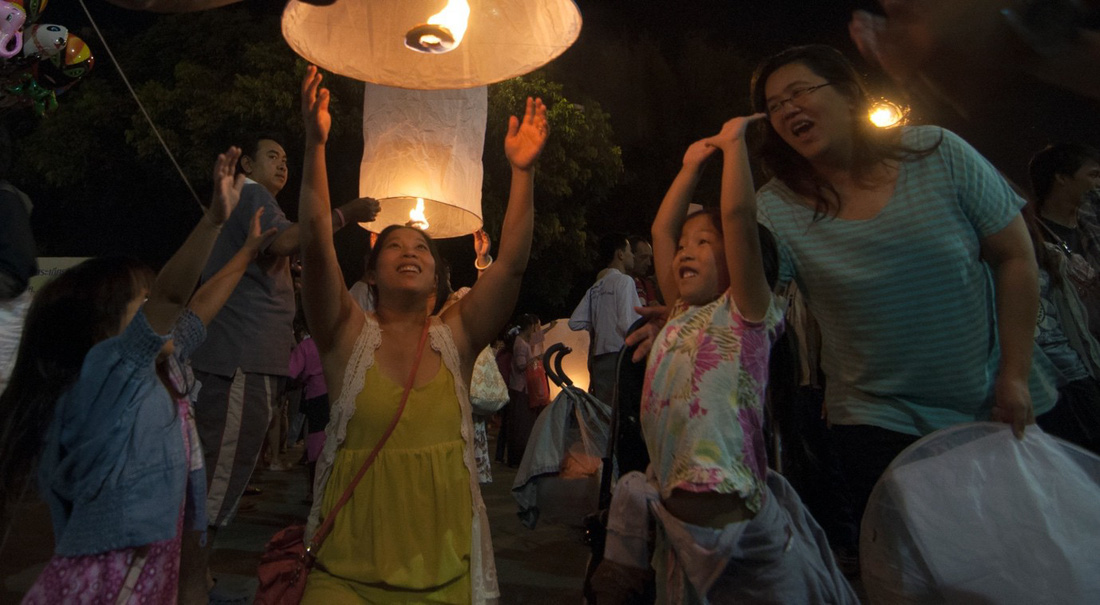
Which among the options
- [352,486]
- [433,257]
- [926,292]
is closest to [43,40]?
[433,257]

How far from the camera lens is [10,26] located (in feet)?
18.5

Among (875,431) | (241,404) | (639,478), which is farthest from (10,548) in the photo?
(875,431)

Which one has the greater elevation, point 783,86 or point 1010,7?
point 783,86

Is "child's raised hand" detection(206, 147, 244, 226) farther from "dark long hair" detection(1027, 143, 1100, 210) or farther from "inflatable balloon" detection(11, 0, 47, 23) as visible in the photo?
"inflatable balloon" detection(11, 0, 47, 23)

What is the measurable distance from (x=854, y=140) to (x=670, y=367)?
89 cm

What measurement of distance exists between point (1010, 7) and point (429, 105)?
9.70 ft

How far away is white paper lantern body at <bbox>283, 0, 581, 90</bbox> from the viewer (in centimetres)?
247

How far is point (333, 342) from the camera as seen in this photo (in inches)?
105

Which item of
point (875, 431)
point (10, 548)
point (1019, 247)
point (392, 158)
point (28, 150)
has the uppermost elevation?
point (28, 150)

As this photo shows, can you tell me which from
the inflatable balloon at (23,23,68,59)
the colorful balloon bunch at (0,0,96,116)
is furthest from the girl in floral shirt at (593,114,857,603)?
the inflatable balloon at (23,23,68,59)

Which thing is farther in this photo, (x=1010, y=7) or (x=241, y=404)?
(x=241, y=404)

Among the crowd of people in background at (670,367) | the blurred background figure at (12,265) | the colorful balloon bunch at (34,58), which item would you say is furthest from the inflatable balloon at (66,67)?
the crowd of people in background at (670,367)

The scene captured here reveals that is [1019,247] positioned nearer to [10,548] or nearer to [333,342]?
[333,342]

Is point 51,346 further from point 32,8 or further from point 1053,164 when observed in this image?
point 32,8
